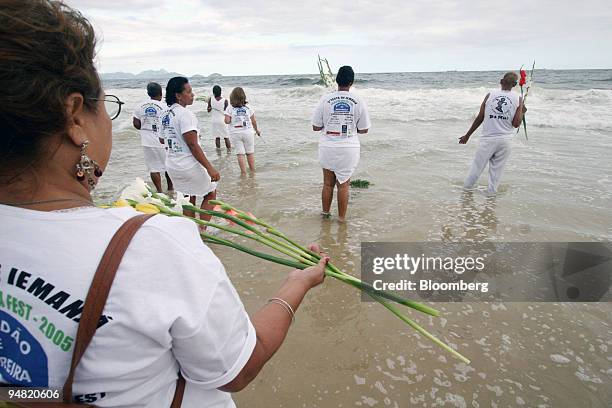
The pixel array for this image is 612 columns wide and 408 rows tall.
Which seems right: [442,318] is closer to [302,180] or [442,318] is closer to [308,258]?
[308,258]

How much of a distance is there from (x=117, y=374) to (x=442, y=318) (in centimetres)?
297

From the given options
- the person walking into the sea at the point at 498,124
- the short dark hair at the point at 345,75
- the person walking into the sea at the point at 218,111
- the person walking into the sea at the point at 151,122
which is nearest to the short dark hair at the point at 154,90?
the person walking into the sea at the point at 151,122

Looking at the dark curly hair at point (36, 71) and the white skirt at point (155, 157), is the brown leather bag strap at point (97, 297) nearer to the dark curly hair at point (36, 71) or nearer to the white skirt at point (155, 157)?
the dark curly hair at point (36, 71)

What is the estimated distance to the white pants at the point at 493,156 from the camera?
5.93m

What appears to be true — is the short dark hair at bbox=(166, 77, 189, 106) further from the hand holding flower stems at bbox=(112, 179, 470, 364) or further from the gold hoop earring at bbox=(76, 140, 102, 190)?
the gold hoop earring at bbox=(76, 140, 102, 190)

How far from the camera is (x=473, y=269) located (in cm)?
394

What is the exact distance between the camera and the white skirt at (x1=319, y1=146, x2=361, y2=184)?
493 centimetres

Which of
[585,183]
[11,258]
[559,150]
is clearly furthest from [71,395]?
[559,150]

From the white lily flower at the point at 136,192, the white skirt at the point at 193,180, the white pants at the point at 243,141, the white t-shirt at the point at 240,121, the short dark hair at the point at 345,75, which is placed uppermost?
the short dark hair at the point at 345,75

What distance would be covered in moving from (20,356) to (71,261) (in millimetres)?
263

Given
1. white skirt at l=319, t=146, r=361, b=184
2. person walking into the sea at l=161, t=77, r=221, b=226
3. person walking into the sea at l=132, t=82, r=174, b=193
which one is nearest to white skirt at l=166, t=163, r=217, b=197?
person walking into the sea at l=161, t=77, r=221, b=226

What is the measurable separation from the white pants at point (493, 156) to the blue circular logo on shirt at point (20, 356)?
653cm

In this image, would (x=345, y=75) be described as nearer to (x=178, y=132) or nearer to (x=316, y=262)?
(x=178, y=132)

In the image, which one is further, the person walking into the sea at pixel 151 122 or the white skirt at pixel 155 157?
the white skirt at pixel 155 157
